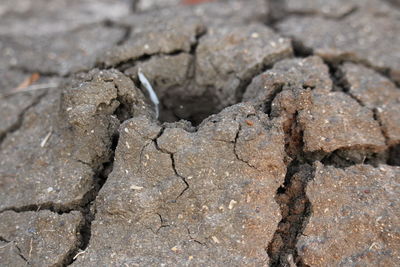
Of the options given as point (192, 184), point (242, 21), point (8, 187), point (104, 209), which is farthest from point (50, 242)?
point (242, 21)

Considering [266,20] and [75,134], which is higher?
[75,134]

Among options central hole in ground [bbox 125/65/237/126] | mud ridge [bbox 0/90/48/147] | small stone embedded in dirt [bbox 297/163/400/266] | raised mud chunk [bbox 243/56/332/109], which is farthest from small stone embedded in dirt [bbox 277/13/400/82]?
mud ridge [bbox 0/90/48/147]

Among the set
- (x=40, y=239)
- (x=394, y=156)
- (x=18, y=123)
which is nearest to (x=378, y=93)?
(x=394, y=156)

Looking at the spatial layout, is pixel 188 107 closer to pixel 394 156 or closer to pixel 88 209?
pixel 88 209

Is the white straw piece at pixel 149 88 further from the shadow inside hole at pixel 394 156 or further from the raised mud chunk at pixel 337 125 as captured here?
the shadow inside hole at pixel 394 156

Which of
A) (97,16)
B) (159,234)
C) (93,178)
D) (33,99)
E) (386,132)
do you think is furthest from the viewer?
(97,16)

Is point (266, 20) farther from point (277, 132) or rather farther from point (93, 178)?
point (93, 178)

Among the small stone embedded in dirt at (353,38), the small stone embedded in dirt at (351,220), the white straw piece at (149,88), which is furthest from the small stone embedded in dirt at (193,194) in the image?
the small stone embedded in dirt at (353,38)

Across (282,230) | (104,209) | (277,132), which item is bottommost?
(282,230)
